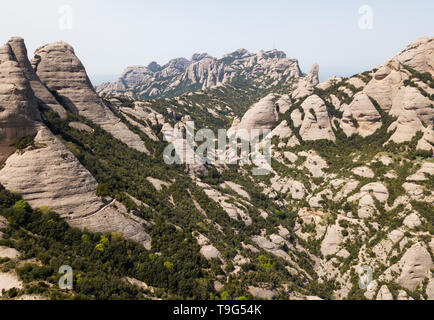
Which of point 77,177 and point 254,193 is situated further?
point 254,193

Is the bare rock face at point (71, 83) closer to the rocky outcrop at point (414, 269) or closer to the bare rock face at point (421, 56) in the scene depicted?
the rocky outcrop at point (414, 269)

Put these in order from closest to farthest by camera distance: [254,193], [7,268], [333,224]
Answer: [7,268] → [333,224] → [254,193]

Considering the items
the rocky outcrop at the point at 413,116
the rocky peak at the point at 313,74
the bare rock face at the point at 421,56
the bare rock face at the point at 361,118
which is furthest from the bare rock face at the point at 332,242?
the rocky peak at the point at 313,74

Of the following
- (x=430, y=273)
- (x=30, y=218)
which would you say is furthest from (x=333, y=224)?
(x=30, y=218)

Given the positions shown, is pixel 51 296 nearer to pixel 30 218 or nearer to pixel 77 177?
pixel 30 218

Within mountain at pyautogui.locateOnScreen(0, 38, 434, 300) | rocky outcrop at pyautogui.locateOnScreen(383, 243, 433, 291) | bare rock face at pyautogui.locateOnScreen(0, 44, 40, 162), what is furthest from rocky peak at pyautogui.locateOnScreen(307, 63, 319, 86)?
bare rock face at pyautogui.locateOnScreen(0, 44, 40, 162)
